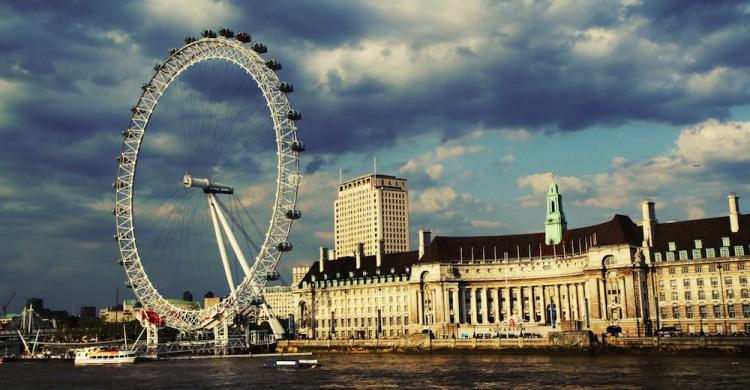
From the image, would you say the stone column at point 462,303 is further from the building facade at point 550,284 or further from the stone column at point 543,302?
the stone column at point 543,302

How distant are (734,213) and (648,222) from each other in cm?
1310

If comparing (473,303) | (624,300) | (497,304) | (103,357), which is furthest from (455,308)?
(103,357)

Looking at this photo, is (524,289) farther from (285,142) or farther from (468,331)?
(285,142)

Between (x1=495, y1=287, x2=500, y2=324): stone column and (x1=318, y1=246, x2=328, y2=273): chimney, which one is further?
(x1=318, y1=246, x2=328, y2=273): chimney

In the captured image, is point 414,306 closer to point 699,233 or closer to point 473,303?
point 473,303

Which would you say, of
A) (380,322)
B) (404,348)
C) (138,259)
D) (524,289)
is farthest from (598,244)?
(138,259)

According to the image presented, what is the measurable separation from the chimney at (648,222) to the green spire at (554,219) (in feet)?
73.4

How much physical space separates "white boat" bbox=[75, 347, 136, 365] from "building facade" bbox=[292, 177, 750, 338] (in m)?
47.4

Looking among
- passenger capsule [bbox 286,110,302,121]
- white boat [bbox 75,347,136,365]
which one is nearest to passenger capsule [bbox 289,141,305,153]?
passenger capsule [bbox 286,110,302,121]

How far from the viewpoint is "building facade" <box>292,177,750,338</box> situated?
383ft

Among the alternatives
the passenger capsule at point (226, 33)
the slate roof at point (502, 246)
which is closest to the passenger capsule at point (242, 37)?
the passenger capsule at point (226, 33)

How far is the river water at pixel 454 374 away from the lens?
218 feet

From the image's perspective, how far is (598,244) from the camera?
129m

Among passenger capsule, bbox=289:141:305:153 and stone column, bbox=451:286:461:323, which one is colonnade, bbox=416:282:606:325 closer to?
stone column, bbox=451:286:461:323
